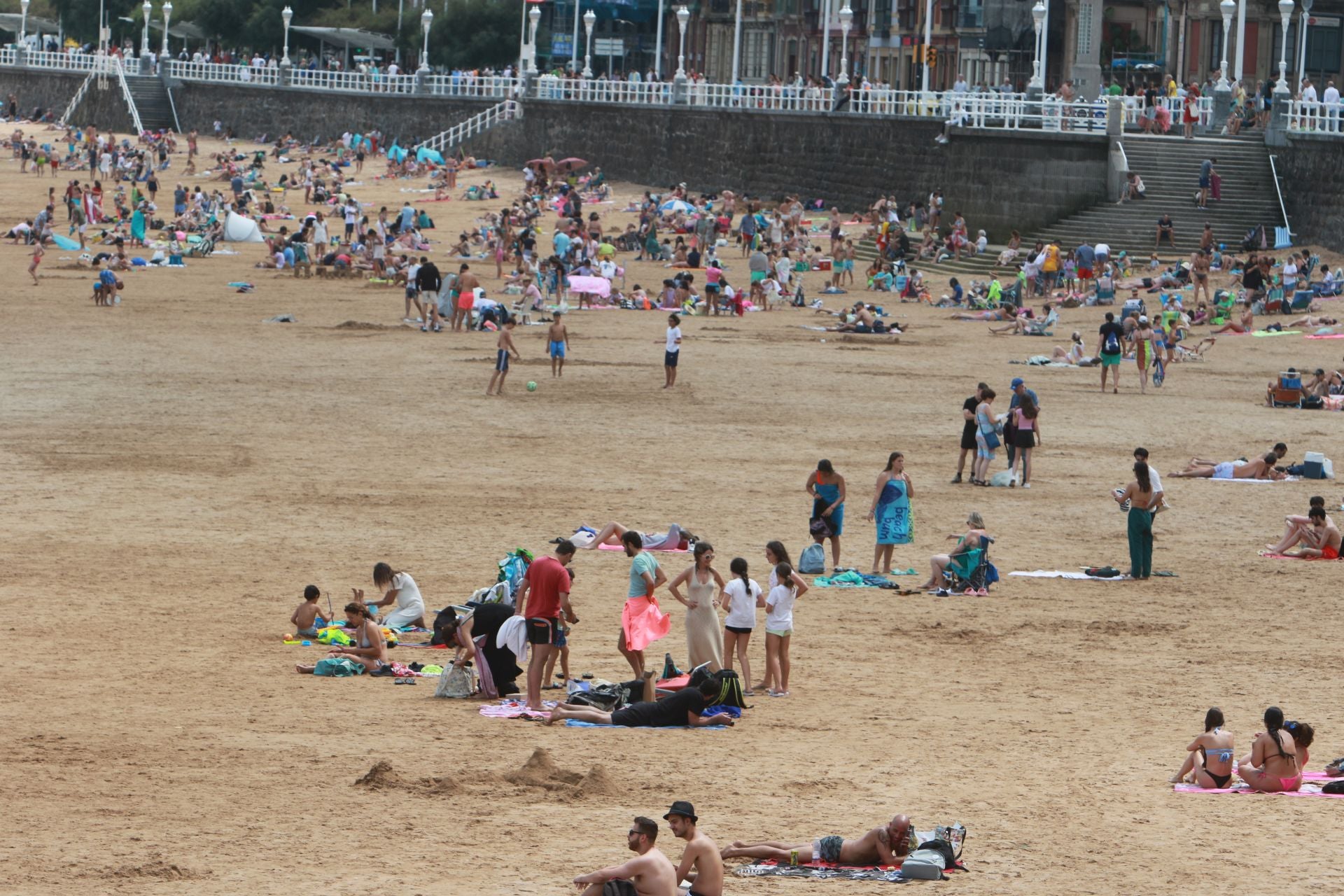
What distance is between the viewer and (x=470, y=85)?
2714 inches

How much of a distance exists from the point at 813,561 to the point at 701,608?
13.1ft

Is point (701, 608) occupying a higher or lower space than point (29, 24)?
lower

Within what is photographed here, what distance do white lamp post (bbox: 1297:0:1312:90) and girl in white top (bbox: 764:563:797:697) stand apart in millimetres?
38970

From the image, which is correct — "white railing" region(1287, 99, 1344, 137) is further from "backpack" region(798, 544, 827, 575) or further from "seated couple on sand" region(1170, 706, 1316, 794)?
"seated couple on sand" region(1170, 706, 1316, 794)

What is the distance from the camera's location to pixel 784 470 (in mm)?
22844

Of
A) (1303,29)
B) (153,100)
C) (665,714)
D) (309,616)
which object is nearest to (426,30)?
(153,100)

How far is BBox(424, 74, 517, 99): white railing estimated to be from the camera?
221ft

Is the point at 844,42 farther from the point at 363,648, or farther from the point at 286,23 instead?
the point at 363,648

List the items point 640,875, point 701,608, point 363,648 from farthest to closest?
Answer: point 363,648 → point 701,608 → point 640,875

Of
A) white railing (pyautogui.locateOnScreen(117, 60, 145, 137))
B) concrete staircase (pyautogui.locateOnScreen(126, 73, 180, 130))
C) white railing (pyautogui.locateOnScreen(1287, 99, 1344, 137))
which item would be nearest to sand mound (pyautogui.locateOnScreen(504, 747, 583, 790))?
white railing (pyautogui.locateOnScreen(1287, 99, 1344, 137))

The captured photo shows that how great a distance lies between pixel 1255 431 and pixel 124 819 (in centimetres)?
1775

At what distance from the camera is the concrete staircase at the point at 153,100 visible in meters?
78.4

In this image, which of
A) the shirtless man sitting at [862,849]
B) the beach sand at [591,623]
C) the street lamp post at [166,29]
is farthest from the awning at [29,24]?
the shirtless man sitting at [862,849]

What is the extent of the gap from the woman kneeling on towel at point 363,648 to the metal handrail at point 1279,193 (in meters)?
31.2
